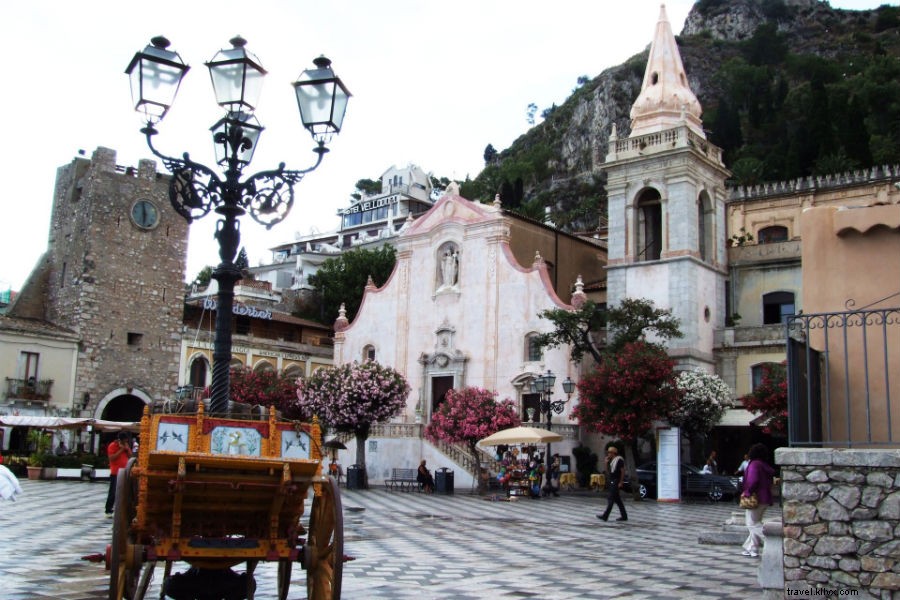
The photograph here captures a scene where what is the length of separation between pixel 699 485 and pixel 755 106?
217ft

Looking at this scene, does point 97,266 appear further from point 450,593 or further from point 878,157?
point 878,157

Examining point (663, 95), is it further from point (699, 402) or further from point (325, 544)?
point (325, 544)

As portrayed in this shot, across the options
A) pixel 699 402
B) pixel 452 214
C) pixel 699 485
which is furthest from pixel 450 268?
pixel 699 485

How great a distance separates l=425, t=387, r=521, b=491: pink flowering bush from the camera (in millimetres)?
31078

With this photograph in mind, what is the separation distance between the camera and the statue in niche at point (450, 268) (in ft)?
132

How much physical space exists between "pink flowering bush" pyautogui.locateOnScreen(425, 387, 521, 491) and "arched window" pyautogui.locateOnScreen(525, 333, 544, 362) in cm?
459

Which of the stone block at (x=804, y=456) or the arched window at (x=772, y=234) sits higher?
the arched window at (x=772, y=234)

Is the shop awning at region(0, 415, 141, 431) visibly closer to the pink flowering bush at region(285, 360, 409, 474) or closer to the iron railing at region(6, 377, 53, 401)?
the iron railing at region(6, 377, 53, 401)

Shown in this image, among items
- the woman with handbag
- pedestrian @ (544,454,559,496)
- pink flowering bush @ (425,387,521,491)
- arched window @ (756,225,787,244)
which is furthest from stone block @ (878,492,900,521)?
arched window @ (756,225,787,244)

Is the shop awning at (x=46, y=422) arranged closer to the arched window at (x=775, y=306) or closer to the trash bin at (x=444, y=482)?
the trash bin at (x=444, y=482)

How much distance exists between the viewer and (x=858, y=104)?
61.5 metres

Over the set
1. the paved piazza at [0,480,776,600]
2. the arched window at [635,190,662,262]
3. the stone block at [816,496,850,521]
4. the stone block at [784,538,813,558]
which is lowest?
the paved piazza at [0,480,776,600]

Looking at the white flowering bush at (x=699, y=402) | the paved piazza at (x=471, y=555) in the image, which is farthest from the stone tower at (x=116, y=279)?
the white flowering bush at (x=699, y=402)

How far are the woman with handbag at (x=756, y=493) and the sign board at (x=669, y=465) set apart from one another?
45.1 ft
